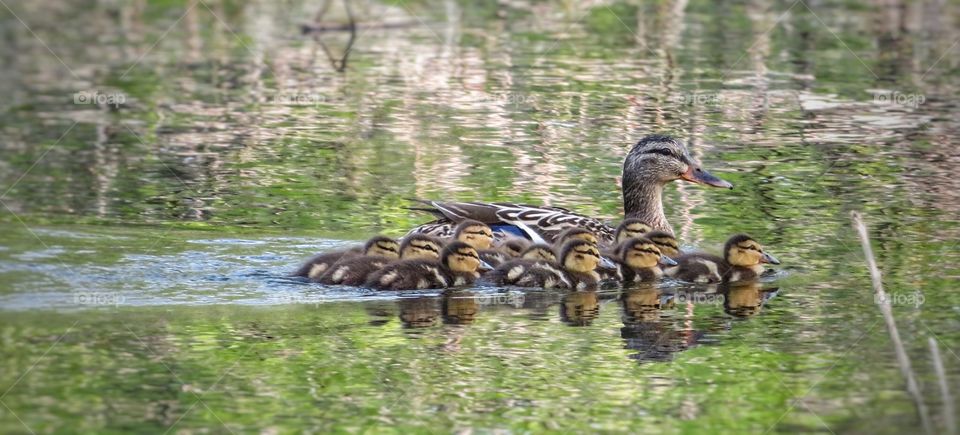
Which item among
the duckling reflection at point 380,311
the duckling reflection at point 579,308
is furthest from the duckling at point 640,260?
the duckling reflection at point 380,311

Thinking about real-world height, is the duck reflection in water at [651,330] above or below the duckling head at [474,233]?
below

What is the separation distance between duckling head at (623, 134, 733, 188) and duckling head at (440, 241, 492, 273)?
1733 mm

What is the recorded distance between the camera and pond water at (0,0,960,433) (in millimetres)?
6105

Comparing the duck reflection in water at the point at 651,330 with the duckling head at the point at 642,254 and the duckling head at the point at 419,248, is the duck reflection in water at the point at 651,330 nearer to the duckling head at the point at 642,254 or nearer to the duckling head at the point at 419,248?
the duckling head at the point at 642,254

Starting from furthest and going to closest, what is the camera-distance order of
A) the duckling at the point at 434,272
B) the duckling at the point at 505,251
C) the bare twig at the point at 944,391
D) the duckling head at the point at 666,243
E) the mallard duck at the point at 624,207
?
the mallard duck at the point at 624,207
the duckling head at the point at 666,243
the duckling at the point at 505,251
the duckling at the point at 434,272
the bare twig at the point at 944,391

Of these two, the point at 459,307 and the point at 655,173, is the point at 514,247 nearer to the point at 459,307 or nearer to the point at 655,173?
the point at 459,307

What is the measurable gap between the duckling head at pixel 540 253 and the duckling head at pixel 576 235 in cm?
7

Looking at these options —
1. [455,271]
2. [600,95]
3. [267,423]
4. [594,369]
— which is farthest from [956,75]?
[267,423]

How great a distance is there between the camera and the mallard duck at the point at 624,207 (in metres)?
8.62

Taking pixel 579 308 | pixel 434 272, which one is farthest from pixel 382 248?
pixel 579 308

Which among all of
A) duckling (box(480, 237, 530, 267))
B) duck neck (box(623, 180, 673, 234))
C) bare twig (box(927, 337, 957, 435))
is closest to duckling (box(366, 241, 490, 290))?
duckling (box(480, 237, 530, 267))

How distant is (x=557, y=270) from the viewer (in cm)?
810

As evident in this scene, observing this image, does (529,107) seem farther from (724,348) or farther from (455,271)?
(724,348)

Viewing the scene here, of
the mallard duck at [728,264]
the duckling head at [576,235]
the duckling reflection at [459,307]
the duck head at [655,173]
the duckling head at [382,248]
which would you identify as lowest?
the duckling reflection at [459,307]
